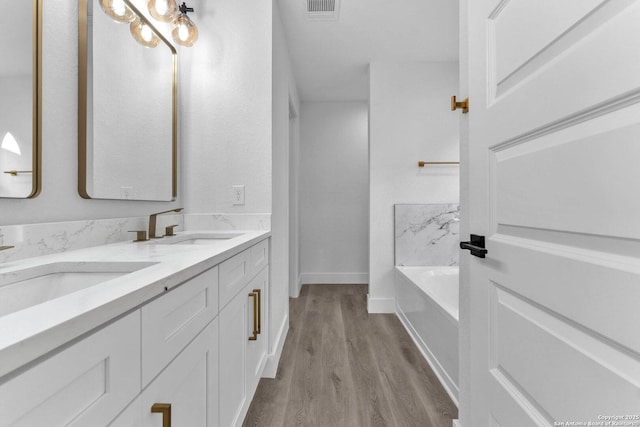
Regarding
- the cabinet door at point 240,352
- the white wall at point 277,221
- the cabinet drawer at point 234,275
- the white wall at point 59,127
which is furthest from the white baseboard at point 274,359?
the white wall at point 59,127

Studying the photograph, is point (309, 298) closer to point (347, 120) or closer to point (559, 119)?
point (347, 120)

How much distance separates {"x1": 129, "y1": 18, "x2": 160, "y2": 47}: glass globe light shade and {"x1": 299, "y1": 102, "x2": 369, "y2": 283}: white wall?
2.45 metres

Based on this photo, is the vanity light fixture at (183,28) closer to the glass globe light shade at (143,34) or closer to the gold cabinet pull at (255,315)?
the glass globe light shade at (143,34)

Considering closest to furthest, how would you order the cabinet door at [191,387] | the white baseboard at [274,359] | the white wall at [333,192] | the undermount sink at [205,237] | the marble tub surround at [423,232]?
1. the cabinet door at [191,387]
2. the undermount sink at [205,237]
3. the white baseboard at [274,359]
4. the marble tub surround at [423,232]
5. the white wall at [333,192]

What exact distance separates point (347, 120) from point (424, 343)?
2.83m

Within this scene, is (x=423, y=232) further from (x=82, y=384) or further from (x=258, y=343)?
(x=82, y=384)

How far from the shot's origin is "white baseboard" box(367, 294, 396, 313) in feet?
9.36

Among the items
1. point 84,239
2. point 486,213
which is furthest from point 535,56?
point 84,239

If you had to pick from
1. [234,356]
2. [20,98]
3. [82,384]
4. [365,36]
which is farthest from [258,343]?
[365,36]

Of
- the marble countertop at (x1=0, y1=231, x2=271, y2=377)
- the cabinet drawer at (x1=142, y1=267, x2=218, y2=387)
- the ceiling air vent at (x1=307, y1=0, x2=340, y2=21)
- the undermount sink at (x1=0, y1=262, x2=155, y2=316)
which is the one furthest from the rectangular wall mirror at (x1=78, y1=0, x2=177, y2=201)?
the ceiling air vent at (x1=307, y1=0, x2=340, y2=21)

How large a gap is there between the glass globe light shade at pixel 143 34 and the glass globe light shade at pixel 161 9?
0.08 metres

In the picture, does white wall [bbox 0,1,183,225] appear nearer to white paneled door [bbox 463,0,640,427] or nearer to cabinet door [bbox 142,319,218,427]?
cabinet door [bbox 142,319,218,427]

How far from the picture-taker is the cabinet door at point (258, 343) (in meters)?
1.32

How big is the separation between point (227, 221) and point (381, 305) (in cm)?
178
